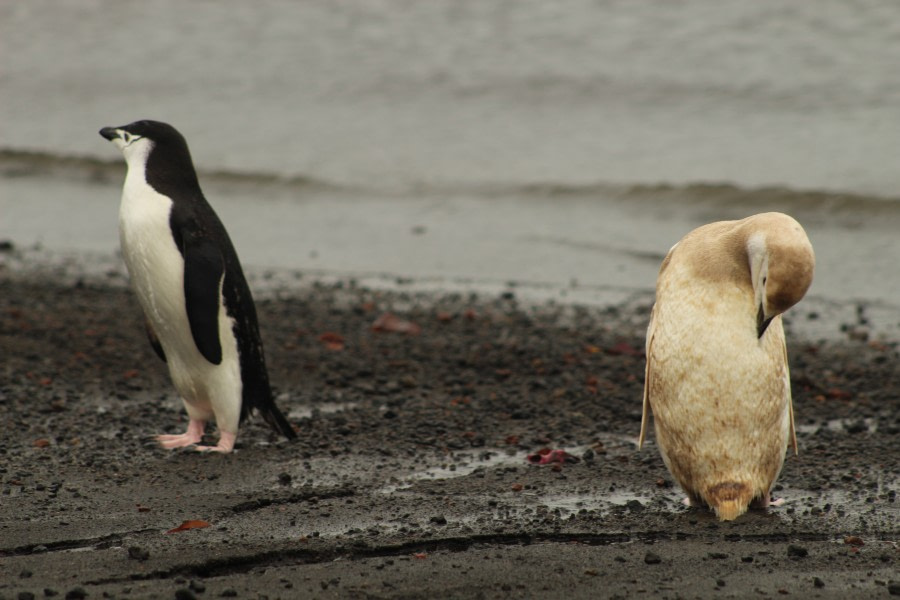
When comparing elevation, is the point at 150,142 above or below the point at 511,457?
above

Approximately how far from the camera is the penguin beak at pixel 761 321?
4083 millimetres

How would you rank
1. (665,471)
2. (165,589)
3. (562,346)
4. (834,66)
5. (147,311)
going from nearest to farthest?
1. (165,589)
2. (665,471)
3. (147,311)
4. (562,346)
5. (834,66)

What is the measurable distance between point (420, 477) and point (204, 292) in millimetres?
1349

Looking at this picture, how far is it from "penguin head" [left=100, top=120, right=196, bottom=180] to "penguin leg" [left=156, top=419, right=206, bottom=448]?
1.19 metres

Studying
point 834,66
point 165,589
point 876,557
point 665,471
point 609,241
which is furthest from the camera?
point 834,66

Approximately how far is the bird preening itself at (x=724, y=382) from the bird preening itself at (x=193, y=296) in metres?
1.94

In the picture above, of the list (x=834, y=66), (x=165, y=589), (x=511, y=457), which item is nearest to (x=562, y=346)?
(x=511, y=457)

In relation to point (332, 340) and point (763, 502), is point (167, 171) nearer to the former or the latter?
point (332, 340)

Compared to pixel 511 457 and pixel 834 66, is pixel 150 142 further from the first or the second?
pixel 834 66

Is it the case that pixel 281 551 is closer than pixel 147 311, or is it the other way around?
pixel 281 551

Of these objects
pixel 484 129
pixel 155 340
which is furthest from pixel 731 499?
pixel 484 129

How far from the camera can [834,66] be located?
14773 mm

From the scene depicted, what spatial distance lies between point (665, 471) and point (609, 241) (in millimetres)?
5521

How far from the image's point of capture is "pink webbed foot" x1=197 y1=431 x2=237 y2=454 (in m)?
5.27
